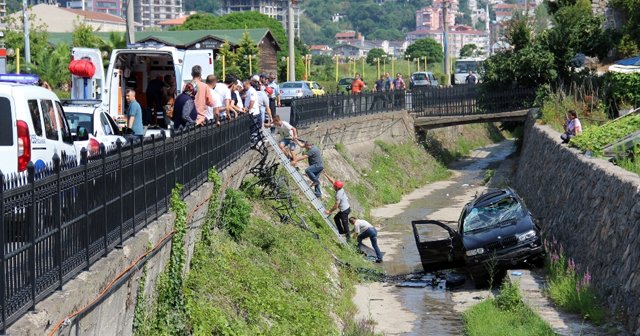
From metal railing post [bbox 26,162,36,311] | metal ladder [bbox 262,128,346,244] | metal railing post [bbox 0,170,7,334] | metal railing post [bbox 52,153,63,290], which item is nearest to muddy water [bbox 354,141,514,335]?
metal ladder [bbox 262,128,346,244]

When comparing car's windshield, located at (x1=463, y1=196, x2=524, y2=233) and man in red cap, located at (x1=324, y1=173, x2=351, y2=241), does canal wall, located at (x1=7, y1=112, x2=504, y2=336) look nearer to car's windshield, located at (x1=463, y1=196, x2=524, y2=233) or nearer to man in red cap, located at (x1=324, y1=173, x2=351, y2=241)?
man in red cap, located at (x1=324, y1=173, x2=351, y2=241)

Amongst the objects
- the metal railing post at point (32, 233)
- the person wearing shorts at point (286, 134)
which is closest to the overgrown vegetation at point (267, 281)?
the person wearing shorts at point (286, 134)

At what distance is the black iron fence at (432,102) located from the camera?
41938 mm

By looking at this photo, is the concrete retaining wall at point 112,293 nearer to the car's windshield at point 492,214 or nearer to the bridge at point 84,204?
the bridge at point 84,204

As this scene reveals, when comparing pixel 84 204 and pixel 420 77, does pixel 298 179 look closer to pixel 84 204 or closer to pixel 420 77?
pixel 84 204

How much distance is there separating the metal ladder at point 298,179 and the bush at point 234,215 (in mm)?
5191

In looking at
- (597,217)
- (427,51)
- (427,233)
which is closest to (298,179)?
(427,233)

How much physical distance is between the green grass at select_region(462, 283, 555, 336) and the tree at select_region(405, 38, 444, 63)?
4536 inches

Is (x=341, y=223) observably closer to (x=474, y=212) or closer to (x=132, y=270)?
(x=474, y=212)

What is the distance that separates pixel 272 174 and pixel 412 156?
20219 millimetres

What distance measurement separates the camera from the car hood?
22406 mm

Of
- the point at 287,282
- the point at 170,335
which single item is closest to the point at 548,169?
the point at 287,282

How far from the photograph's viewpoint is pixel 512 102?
46.6 metres

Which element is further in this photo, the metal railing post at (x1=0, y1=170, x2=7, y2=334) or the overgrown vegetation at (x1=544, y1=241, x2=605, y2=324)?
the overgrown vegetation at (x1=544, y1=241, x2=605, y2=324)
